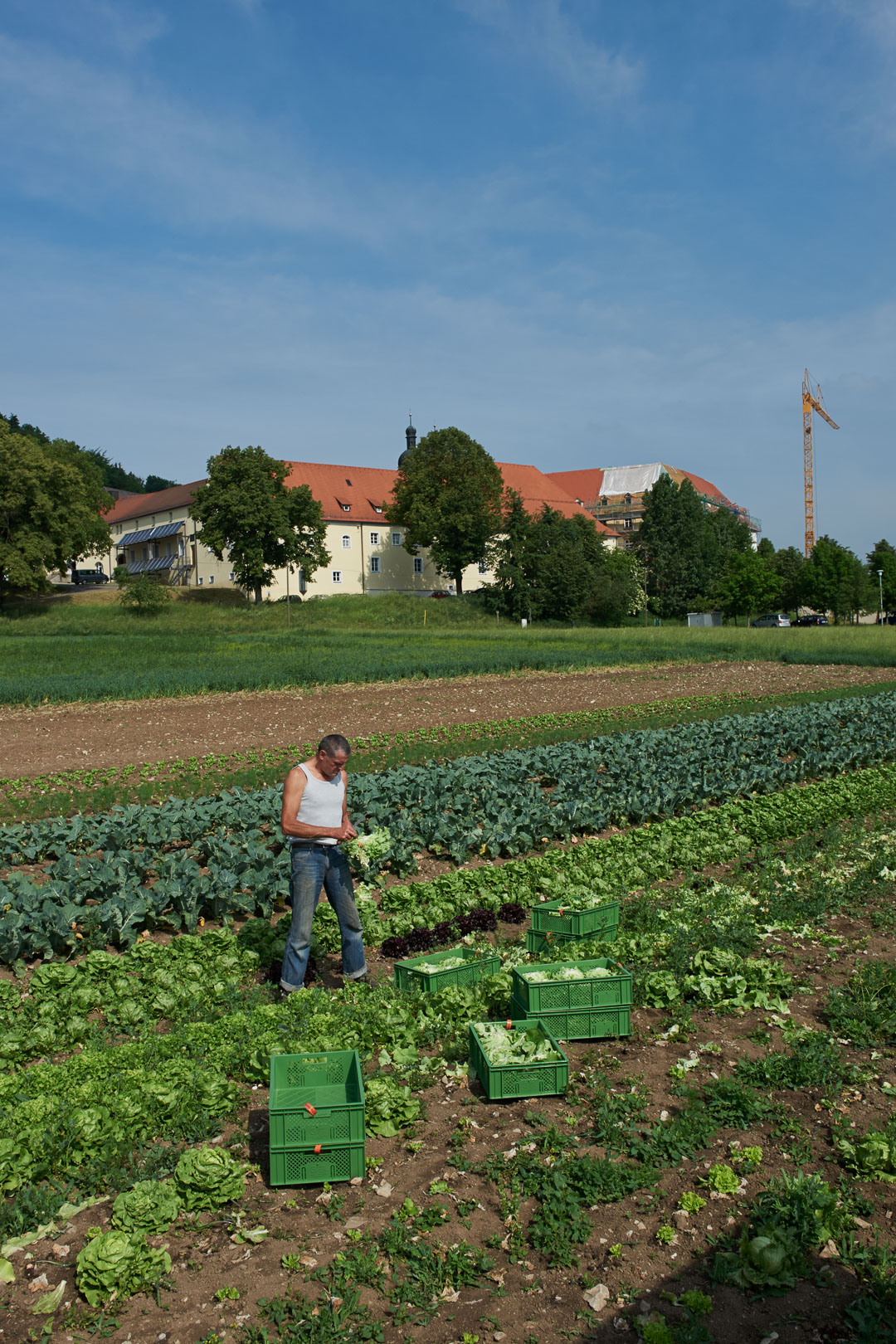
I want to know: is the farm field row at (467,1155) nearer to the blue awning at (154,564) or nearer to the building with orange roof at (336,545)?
the building with orange roof at (336,545)

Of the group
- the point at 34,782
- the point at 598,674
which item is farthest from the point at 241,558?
the point at 34,782

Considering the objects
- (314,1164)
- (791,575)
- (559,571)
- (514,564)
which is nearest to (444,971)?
(314,1164)

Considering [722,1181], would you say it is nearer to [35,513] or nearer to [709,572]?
[35,513]

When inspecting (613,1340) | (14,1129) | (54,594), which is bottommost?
(613,1340)

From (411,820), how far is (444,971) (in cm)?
401

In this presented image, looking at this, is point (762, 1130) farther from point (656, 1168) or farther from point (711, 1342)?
point (711, 1342)

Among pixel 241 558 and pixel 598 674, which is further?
pixel 241 558

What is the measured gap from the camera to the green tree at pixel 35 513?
52719 mm

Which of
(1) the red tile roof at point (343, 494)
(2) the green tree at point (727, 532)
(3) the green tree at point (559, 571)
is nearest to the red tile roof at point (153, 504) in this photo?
(1) the red tile roof at point (343, 494)

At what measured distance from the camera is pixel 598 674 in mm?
36156

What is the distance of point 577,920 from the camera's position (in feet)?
25.5

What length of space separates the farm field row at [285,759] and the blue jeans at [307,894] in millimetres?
7389

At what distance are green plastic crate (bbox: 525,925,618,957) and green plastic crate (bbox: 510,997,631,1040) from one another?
135 cm

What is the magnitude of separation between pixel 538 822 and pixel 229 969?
195 inches
